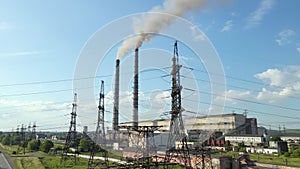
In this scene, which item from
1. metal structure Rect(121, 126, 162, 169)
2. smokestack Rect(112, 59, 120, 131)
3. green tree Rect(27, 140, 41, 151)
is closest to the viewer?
metal structure Rect(121, 126, 162, 169)

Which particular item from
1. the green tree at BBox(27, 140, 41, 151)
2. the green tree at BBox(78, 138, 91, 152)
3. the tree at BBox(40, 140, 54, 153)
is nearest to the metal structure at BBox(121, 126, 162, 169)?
the green tree at BBox(78, 138, 91, 152)

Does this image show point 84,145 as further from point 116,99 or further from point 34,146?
point 34,146

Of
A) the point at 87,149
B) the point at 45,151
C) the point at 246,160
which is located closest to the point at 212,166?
the point at 246,160

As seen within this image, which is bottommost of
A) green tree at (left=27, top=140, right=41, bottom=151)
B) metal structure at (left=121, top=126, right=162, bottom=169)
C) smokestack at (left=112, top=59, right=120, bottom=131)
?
green tree at (left=27, top=140, right=41, bottom=151)

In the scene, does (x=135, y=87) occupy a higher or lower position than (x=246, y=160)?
higher

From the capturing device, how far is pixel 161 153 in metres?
22.8

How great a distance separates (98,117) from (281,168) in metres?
14.3

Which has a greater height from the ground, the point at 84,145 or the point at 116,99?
the point at 116,99

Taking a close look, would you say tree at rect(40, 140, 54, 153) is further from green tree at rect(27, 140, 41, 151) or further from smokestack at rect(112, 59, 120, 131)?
smokestack at rect(112, 59, 120, 131)

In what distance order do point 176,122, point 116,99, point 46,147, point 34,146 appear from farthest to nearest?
point 34,146
point 46,147
point 116,99
point 176,122

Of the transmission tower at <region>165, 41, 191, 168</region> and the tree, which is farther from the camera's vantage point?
the tree

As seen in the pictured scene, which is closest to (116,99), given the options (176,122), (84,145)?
(84,145)

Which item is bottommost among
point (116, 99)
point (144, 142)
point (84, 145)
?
point (84, 145)

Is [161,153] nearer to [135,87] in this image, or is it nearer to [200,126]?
[135,87]
